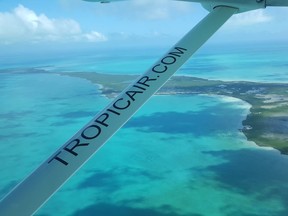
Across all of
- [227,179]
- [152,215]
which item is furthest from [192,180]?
[152,215]

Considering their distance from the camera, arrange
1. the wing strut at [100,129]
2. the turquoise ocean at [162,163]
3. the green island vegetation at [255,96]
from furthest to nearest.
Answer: the green island vegetation at [255,96], the turquoise ocean at [162,163], the wing strut at [100,129]

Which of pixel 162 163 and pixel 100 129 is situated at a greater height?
pixel 162 163

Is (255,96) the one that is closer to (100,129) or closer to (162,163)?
(162,163)

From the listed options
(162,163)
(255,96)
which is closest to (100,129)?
(162,163)

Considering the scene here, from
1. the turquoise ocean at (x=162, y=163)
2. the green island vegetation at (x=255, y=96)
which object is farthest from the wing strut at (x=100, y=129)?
the turquoise ocean at (x=162, y=163)

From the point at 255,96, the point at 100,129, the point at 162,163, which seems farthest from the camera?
the point at 255,96

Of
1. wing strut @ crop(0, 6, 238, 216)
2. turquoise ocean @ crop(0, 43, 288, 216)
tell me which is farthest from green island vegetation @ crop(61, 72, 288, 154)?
wing strut @ crop(0, 6, 238, 216)

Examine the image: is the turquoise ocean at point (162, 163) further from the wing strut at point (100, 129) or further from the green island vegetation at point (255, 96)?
the wing strut at point (100, 129)
